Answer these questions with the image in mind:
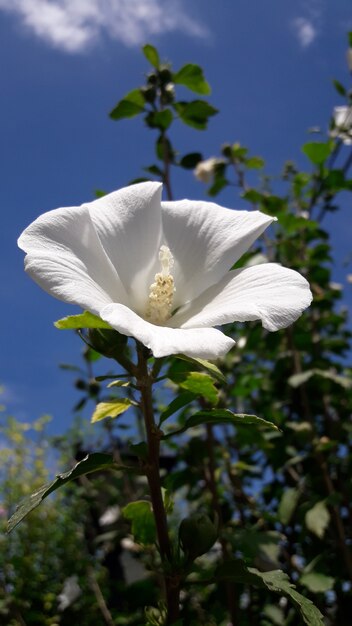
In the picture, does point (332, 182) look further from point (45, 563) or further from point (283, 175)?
point (45, 563)

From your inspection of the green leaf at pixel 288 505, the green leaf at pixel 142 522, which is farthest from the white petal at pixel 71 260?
the green leaf at pixel 288 505

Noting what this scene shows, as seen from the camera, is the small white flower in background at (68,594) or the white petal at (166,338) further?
the small white flower in background at (68,594)

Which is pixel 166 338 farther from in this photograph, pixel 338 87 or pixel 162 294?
pixel 338 87

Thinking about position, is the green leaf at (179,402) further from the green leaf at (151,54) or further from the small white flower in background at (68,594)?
the small white flower in background at (68,594)

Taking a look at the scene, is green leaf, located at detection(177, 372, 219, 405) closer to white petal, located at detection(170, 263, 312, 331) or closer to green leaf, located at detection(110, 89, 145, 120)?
white petal, located at detection(170, 263, 312, 331)

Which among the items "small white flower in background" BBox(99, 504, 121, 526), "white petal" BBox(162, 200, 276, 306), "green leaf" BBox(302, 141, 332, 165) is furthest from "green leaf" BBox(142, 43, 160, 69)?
"small white flower in background" BBox(99, 504, 121, 526)

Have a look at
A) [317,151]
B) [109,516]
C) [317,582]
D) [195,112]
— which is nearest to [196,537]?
[317,582]

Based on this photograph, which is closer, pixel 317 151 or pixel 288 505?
pixel 288 505
